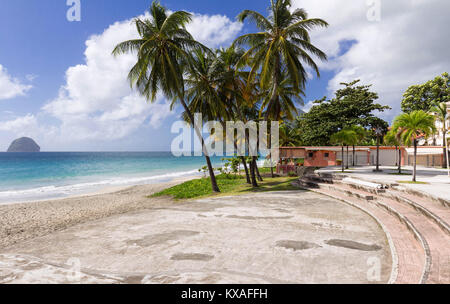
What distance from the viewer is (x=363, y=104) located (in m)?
31.0

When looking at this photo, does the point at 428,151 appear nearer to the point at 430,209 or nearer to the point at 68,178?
the point at 430,209

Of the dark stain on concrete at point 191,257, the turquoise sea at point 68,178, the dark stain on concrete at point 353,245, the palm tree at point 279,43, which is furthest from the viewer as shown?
the turquoise sea at point 68,178

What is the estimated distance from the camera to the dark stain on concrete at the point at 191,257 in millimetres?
4699

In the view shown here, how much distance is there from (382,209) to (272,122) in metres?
14.2

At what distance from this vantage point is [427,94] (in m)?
34.7

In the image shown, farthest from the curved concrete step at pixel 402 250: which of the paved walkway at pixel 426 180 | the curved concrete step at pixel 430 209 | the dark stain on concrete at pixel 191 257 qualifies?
the dark stain on concrete at pixel 191 257

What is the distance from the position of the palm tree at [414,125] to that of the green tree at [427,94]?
83.7 ft

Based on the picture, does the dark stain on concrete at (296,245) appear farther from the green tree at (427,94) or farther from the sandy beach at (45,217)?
the green tree at (427,94)

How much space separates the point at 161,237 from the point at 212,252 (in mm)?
1776

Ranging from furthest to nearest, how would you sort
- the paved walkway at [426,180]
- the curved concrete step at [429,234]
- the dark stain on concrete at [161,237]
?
the paved walkway at [426,180]
the dark stain on concrete at [161,237]
the curved concrete step at [429,234]

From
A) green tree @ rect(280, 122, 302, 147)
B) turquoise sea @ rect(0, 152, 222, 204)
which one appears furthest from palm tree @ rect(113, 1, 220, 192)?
green tree @ rect(280, 122, 302, 147)

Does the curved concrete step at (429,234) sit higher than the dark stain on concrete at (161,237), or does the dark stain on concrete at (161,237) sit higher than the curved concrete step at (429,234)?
the curved concrete step at (429,234)
